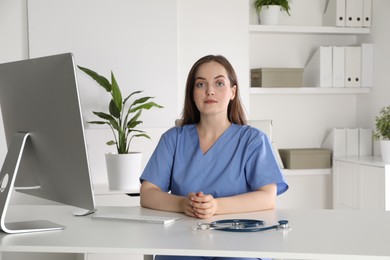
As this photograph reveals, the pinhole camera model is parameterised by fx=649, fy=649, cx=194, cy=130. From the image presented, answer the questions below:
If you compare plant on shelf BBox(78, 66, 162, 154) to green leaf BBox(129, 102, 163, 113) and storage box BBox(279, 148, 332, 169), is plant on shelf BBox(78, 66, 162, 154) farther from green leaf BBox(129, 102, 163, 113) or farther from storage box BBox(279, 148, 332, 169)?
storage box BBox(279, 148, 332, 169)

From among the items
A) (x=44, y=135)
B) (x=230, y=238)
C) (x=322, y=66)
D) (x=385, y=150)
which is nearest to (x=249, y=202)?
(x=230, y=238)

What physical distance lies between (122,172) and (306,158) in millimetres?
1319

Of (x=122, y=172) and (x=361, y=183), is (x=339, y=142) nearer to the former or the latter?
(x=361, y=183)

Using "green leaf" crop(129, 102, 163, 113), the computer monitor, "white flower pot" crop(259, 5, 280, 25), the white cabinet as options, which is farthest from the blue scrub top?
"white flower pot" crop(259, 5, 280, 25)

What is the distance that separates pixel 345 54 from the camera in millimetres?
4438

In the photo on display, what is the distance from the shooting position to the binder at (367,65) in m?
4.45

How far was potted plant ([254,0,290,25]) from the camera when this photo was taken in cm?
436

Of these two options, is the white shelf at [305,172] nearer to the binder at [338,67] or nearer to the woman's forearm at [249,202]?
the binder at [338,67]

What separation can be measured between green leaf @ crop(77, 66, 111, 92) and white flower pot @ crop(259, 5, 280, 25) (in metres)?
1.25

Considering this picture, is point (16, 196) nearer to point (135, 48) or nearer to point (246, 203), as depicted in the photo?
point (135, 48)

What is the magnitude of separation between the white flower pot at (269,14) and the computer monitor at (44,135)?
2.62 metres

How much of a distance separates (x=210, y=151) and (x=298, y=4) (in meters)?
2.54

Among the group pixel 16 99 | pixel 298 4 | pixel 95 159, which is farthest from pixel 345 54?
pixel 16 99

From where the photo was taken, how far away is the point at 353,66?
4.46 metres
